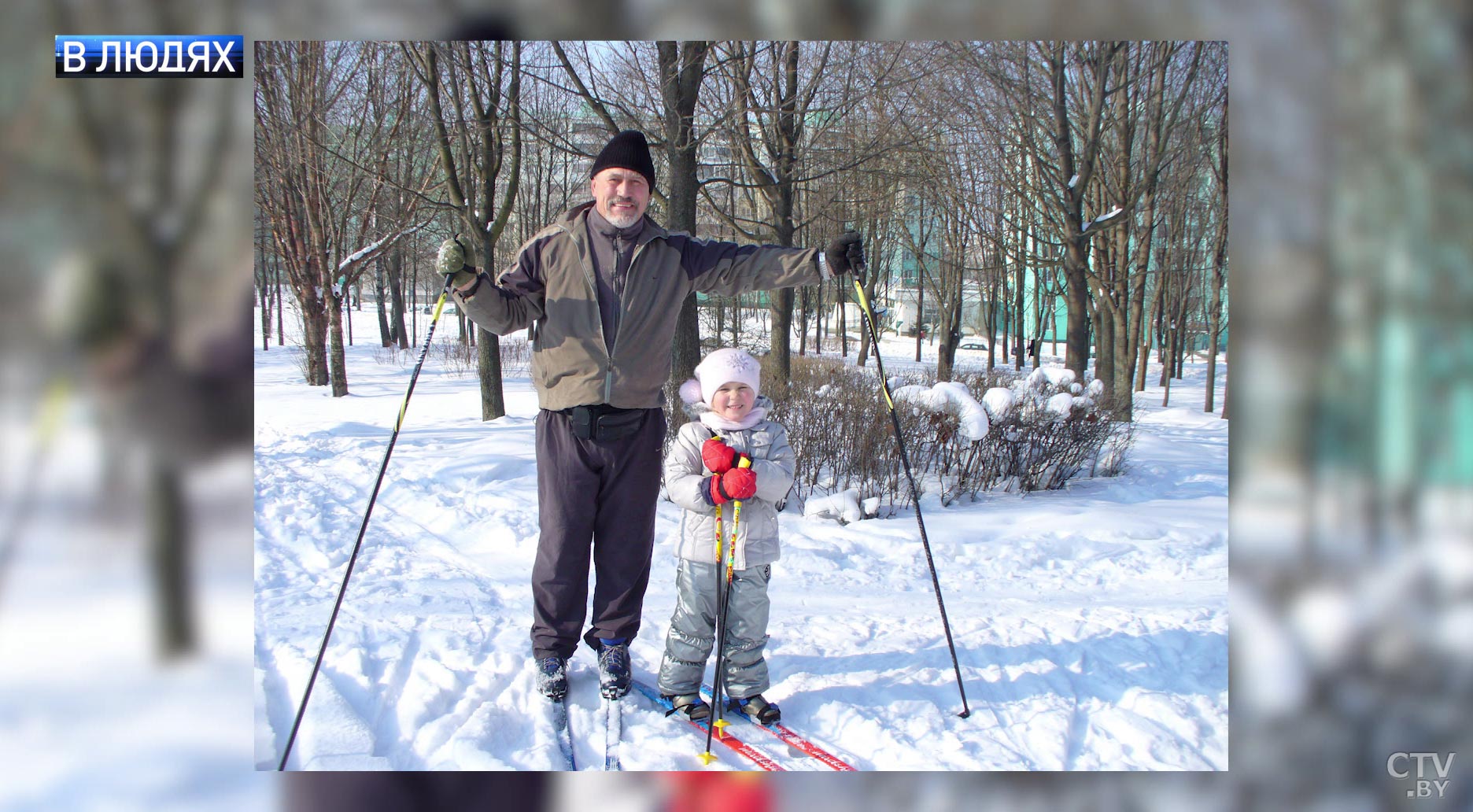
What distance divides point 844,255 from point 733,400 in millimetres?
649

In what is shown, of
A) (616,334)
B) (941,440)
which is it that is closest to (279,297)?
(941,440)

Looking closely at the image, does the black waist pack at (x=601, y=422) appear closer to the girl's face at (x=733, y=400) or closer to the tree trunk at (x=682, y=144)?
the girl's face at (x=733, y=400)

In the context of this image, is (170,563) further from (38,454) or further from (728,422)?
(728,422)

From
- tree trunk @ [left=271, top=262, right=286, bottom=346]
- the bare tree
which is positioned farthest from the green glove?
tree trunk @ [left=271, top=262, right=286, bottom=346]

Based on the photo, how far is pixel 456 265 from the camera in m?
2.54

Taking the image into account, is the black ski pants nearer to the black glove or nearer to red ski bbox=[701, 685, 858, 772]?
red ski bbox=[701, 685, 858, 772]

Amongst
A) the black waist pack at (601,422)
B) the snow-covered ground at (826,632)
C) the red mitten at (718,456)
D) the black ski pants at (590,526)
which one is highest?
the black waist pack at (601,422)

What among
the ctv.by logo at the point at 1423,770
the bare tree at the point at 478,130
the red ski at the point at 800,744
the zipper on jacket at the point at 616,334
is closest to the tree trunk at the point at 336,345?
the bare tree at the point at 478,130

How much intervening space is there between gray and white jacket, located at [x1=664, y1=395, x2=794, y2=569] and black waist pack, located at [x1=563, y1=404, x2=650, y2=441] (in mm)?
192

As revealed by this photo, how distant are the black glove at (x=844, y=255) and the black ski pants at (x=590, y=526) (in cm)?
82

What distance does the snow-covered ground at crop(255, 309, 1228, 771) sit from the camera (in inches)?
99.5

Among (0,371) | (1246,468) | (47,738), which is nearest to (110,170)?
(0,371)

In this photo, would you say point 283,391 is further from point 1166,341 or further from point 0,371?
point 1166,341

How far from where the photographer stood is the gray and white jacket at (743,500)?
2625mm
